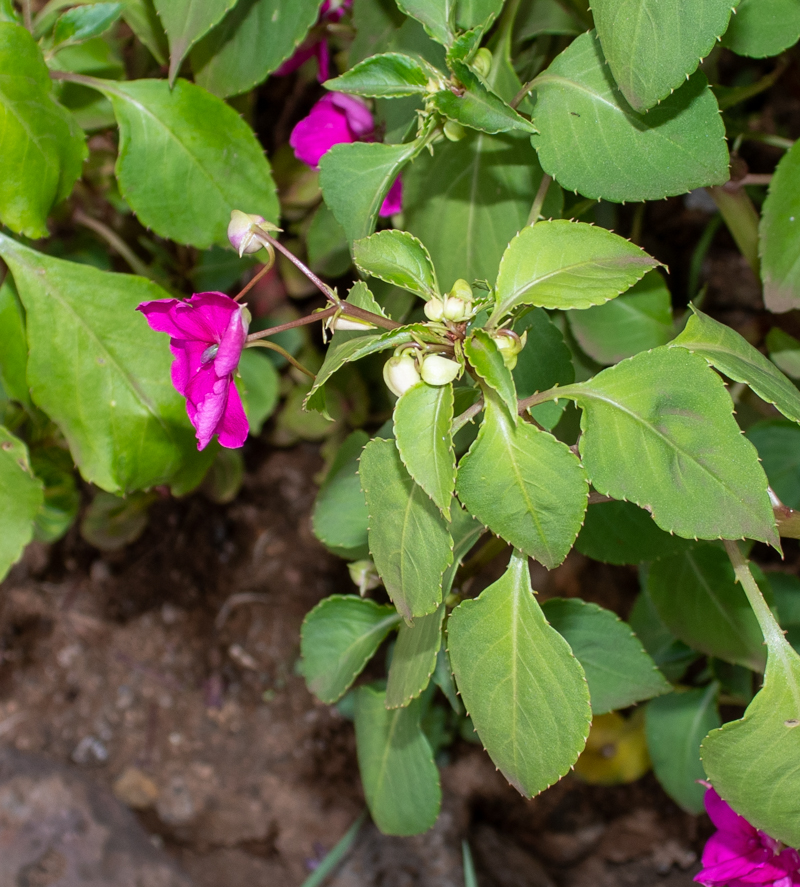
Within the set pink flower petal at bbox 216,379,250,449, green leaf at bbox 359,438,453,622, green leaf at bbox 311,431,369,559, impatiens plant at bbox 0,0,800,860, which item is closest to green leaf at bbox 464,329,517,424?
impatiens plant at bbox 0,0,800,860

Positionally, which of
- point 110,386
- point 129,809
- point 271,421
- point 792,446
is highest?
point 110,386

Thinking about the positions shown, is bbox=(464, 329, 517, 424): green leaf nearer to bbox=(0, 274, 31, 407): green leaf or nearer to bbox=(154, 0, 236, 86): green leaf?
bbox=(154, 0, 236, 86): green leaf

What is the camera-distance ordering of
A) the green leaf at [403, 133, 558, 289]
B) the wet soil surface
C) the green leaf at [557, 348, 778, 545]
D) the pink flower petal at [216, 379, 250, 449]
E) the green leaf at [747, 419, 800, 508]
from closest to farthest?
1. the green leaf at [557, 348, 778, 545]
2. the pink flower petal at [216, 379, 250, 449]
3. the green leaf at [403, 133, 558, 289]
4. the green leaf at [747, 419, 800, 508]
5. the wet soil surface

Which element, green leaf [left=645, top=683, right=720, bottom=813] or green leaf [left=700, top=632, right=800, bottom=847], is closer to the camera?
green leaf [left=700, top=632, right=800, bottom=847]

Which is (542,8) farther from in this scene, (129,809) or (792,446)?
(129,809)

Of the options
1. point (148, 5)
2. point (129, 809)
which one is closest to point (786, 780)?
point (148, 5)

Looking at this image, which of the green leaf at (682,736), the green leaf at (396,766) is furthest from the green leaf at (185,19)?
the green leaf at (682,736)

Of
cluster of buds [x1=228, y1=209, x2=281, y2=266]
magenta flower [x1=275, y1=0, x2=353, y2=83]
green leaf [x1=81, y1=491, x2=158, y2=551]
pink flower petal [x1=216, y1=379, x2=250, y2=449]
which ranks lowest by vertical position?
green leaf [x1=81, y1=491, x2=158, y2=551]

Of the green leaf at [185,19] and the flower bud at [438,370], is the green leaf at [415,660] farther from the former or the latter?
the green leaf at [185,19]
